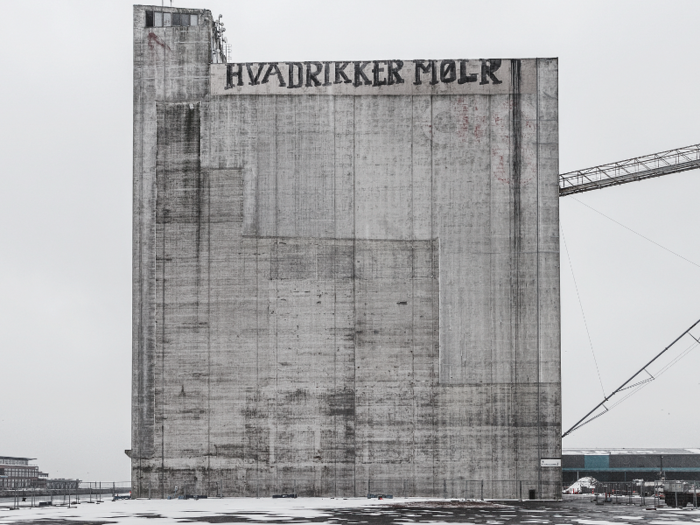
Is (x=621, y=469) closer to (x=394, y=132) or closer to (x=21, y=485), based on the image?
(x=394, y=132)

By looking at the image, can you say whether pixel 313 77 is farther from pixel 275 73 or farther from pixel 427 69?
pixel 427 69

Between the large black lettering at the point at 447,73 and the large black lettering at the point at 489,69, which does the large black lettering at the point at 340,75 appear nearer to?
the large black lettering at the point at 447,73

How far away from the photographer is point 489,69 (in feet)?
203

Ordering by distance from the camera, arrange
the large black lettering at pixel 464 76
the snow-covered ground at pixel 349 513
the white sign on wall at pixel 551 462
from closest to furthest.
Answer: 1. the snow-covered ground at pixel 349 513
2. the white sign on wall at pixel 551 462
3. the large black lettering at pixel 464 76

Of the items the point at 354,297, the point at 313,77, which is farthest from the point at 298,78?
the point at 354,297

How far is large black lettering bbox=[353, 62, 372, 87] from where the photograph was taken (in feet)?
202

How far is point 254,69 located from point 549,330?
27.6 m

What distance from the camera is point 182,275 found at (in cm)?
6097

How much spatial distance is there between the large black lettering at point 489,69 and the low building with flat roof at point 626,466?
142ft

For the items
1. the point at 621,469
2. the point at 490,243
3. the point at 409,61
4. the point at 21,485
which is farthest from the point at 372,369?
the point at 21,485

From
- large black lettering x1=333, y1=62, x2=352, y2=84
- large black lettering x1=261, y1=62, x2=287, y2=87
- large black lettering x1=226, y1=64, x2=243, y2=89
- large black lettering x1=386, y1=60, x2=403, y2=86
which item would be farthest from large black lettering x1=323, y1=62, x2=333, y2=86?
large black lettering x1=226, y1=64, x2=243, y2=89

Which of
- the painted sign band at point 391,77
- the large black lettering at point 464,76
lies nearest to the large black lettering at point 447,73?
the painted sign band at point 391,77

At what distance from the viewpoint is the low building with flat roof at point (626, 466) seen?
287 ft

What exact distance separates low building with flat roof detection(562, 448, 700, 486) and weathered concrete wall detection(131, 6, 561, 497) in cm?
3011
